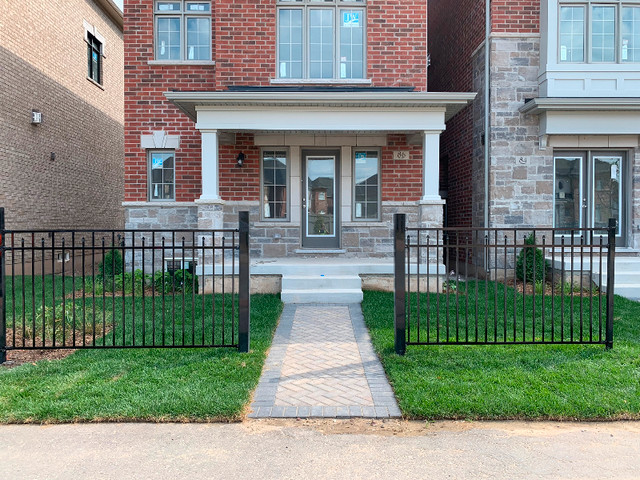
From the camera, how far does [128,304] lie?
8.57 m

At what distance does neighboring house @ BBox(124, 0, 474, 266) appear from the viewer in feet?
36.0

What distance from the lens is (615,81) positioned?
418 inches

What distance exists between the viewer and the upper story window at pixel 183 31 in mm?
11453

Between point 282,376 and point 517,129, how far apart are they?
28.1 ft

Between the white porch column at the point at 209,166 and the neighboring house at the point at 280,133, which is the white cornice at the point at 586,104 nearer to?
the neighboring house at the point at 280,133

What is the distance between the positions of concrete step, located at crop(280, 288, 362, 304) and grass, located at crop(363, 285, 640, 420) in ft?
7.79

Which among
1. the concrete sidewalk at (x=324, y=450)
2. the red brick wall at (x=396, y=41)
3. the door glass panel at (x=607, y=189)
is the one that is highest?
the red brick wall at (x=396, y=41)

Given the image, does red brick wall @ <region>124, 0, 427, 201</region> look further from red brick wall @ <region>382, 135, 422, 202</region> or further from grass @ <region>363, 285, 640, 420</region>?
grass @ <region>363, 285, 640, 420</region>

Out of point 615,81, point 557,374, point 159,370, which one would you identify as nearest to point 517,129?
point 615,81

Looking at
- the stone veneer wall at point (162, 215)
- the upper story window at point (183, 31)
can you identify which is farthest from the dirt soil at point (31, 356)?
the upper story window at point (183, 31)

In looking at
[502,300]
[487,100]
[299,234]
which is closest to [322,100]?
[299,234]

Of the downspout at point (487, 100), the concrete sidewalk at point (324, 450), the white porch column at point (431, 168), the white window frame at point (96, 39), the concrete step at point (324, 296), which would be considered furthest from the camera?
the white window frame at point (96, 39)

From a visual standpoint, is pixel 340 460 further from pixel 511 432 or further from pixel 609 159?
pixel 609 159

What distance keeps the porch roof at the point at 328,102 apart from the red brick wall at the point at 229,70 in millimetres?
1662
